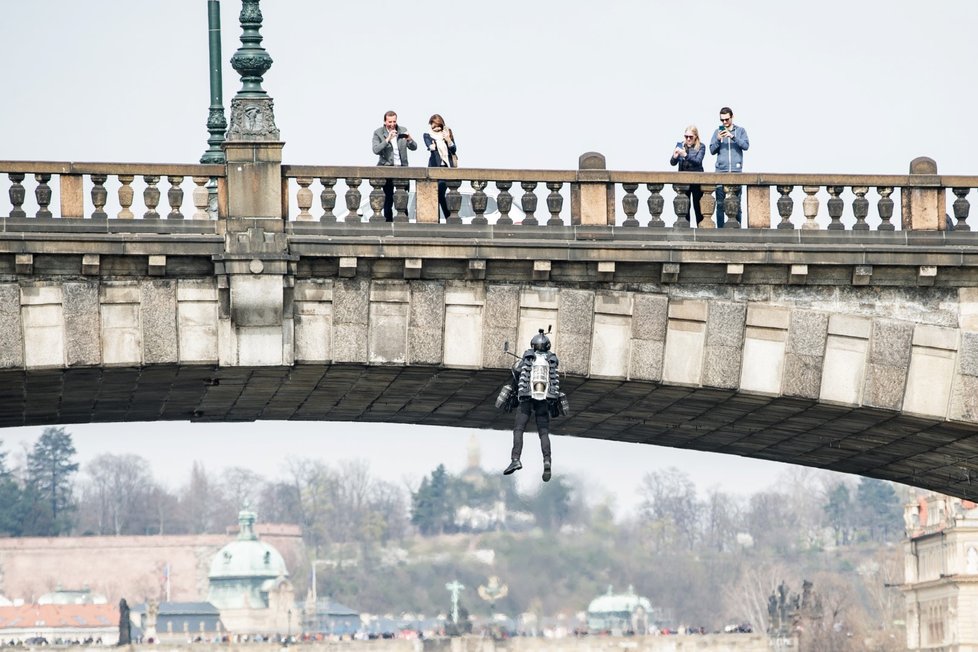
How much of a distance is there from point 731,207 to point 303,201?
267 inches

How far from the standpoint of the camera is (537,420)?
38344mm

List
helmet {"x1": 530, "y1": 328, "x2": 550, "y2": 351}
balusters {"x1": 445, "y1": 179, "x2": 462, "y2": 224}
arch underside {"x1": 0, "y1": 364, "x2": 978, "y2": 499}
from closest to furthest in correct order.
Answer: helmet {"x1": 530, "y1": 328, "x2": 550, "y2": 351} < balusters {"x1": 445, "y1": 179, "x2": 462, "y2": 224} < arch underside {"x1": 0, "y1": 364, "x2": 978, "y2": 499}

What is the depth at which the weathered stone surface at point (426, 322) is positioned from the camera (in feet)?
128

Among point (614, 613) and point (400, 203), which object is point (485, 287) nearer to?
point (400, 203)

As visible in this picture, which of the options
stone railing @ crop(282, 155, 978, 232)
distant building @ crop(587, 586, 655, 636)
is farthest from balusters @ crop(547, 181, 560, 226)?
distant building @ crop(587, 586, 655, 636)

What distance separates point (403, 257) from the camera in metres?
38.4

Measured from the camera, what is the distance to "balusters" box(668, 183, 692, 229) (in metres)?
39.4

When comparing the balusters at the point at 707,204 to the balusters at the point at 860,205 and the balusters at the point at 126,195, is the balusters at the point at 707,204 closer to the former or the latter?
the balusters at the point at 860,205

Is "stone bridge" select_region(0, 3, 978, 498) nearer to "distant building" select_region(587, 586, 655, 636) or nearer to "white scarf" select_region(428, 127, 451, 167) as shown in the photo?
"white scarf" select_region(428, 127, 451, 167)

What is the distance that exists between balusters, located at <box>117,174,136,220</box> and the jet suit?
6.33 meters

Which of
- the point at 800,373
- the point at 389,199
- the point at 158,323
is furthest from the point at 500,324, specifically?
the point at 158,323

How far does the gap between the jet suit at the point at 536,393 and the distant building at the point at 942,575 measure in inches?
4015

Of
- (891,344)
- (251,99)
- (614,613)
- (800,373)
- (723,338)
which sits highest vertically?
(251,99)

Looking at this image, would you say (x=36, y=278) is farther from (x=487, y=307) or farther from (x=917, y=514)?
(x=917, y=514)
